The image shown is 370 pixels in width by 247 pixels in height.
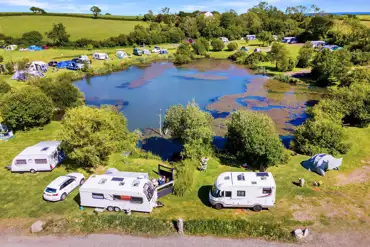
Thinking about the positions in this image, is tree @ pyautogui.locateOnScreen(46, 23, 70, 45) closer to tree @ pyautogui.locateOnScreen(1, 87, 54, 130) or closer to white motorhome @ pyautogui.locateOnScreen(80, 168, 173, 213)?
tree @ pyautogui.locateOnScreen(1, 87, 54, 130)

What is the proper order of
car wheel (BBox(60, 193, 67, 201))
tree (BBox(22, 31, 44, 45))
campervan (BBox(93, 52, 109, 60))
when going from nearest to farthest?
car wheel (BBox(60, 193, 67, 201))
campervan (BBox(93, 52, 109, 60))
tree (BBox(22, 31, 44, 45))

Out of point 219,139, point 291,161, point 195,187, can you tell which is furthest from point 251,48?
point 195,187

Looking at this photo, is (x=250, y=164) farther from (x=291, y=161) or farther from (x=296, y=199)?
(x=296, y=199)

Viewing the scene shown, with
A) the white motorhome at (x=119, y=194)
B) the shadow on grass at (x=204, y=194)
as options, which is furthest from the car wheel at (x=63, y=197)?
the shadow on grass at (x=204, y=194)

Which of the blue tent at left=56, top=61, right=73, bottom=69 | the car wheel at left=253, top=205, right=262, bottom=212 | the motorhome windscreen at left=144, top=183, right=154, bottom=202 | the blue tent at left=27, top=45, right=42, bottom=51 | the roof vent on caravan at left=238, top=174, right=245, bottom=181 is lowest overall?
the car wheel at left=253, top=205, right=262, bottom=212

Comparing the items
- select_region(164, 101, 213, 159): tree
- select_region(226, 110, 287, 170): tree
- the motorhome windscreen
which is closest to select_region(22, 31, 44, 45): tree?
select_region(164, 101, 213, 159): tree

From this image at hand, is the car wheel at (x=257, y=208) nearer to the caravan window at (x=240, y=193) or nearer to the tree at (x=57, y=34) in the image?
the caravan window at (x=240, y=193)

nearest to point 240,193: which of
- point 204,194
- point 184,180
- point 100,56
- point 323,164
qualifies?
point 204,194
